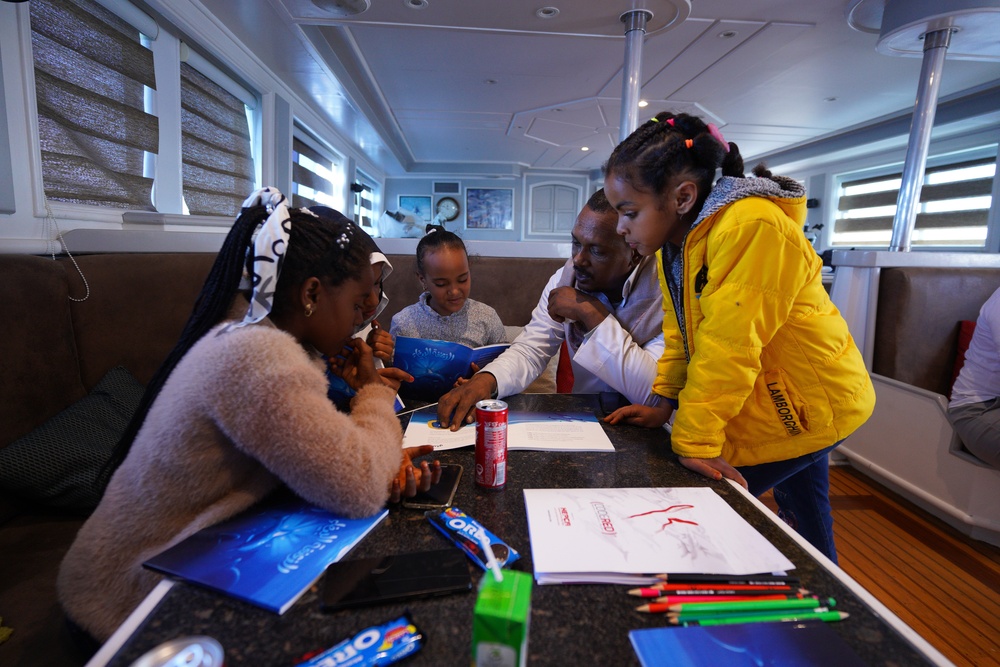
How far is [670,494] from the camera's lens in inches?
30.4

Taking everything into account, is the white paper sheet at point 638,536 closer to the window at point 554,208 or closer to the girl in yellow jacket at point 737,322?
the girl in yellow jacket at point 737,322

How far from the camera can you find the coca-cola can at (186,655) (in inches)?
14.4

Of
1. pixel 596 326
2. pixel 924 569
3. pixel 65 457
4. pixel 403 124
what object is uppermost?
pixel 403 124

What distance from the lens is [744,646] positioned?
47 cm

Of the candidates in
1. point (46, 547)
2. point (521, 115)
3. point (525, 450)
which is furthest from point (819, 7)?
point (46, 547)

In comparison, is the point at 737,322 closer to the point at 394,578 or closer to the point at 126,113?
the point at 394,578

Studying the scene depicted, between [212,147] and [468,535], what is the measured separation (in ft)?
11.3

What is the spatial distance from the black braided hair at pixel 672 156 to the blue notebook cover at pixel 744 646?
0.84 metres

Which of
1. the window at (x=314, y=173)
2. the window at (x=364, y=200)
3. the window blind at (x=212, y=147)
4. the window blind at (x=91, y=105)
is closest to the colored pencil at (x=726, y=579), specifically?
the window blind at (x=91, y=105)

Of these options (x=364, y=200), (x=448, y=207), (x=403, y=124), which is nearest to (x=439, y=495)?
(x=403, y=124)

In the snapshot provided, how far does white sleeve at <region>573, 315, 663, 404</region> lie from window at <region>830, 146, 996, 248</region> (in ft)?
15.9

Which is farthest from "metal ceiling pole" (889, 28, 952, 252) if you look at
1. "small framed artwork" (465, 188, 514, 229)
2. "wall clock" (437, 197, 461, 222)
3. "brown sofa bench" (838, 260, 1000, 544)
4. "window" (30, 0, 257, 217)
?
"wall clock" (437, 197, 461, 222)

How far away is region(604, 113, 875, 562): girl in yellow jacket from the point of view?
0.88 m

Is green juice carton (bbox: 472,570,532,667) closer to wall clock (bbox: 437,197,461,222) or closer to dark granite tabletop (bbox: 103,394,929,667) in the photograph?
dark granite tabletop (bbox: 103,394,929,667)
